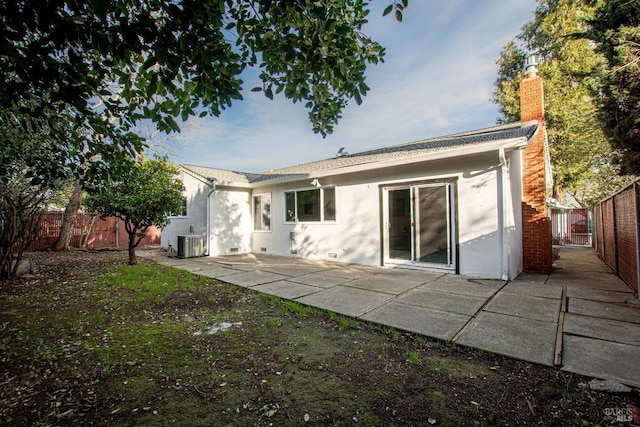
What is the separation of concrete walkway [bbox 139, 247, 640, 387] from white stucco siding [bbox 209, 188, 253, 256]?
122 inches

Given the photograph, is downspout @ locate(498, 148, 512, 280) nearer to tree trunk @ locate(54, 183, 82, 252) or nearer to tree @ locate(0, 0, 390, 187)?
tree @ locate(0, 0, 390, 187)

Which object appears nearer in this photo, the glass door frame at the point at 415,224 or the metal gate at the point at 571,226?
the glass door frame at the point at 415,224

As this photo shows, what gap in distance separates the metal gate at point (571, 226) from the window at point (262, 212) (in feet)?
47.9

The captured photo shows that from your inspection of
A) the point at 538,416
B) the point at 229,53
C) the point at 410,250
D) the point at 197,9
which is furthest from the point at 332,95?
the point at 410,250

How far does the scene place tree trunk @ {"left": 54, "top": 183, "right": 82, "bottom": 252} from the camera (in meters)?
12.5

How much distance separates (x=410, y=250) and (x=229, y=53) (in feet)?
19.7

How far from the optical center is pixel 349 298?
15.6 ft

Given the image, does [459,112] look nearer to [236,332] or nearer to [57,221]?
[236,332]

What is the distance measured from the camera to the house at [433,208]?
599 cm

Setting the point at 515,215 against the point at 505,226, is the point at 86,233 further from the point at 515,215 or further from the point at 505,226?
the point at 515,215

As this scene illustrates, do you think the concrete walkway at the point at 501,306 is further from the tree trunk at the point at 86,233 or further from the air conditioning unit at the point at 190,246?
the tree trunk at the point at 86,233

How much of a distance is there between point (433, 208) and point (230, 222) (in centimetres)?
739

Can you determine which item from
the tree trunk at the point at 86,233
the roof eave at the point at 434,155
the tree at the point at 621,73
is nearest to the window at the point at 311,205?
the roof eave at the point at 434,155

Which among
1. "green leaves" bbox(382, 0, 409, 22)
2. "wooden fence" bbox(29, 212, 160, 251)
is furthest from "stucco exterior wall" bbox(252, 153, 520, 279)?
"wooden fence" bbox(29, 212, 160, 251)
